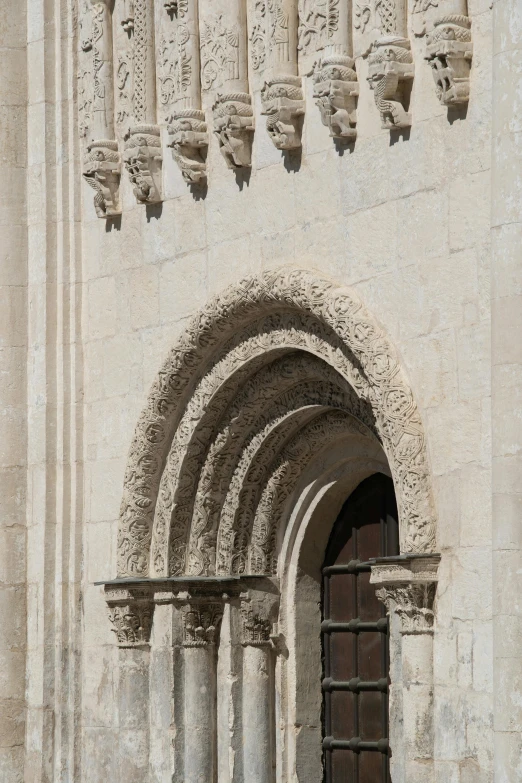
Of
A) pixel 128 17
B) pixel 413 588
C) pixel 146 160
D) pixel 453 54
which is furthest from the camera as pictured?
pixel 128 17

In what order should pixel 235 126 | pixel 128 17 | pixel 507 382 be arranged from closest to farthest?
pixel 507 382 → pixel 235 126 → pixel 128 17

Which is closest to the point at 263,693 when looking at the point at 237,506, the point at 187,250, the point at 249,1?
the point at 237,506

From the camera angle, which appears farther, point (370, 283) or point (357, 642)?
point (357, 642)

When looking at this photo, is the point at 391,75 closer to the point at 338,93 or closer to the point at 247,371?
the point at 338,93

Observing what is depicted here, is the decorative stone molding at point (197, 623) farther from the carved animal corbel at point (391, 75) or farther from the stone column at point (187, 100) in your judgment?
the carved animal corbel at point (391, 75)

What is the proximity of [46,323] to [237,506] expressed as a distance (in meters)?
1.66

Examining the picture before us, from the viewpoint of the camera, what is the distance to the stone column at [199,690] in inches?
375

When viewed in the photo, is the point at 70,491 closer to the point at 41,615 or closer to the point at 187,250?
the point at 41,615

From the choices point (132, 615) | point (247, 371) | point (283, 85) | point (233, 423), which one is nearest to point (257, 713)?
point (132, 615)

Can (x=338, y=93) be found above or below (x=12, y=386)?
above

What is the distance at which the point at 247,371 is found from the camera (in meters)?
9.30

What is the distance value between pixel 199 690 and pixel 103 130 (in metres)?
3.10

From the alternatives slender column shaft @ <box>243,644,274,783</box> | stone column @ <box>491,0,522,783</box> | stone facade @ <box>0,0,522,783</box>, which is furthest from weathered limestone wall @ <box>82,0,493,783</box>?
slender column shaft @ <box>243,644,274,783</box>

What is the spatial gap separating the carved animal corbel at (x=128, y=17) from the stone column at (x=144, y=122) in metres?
0.08
